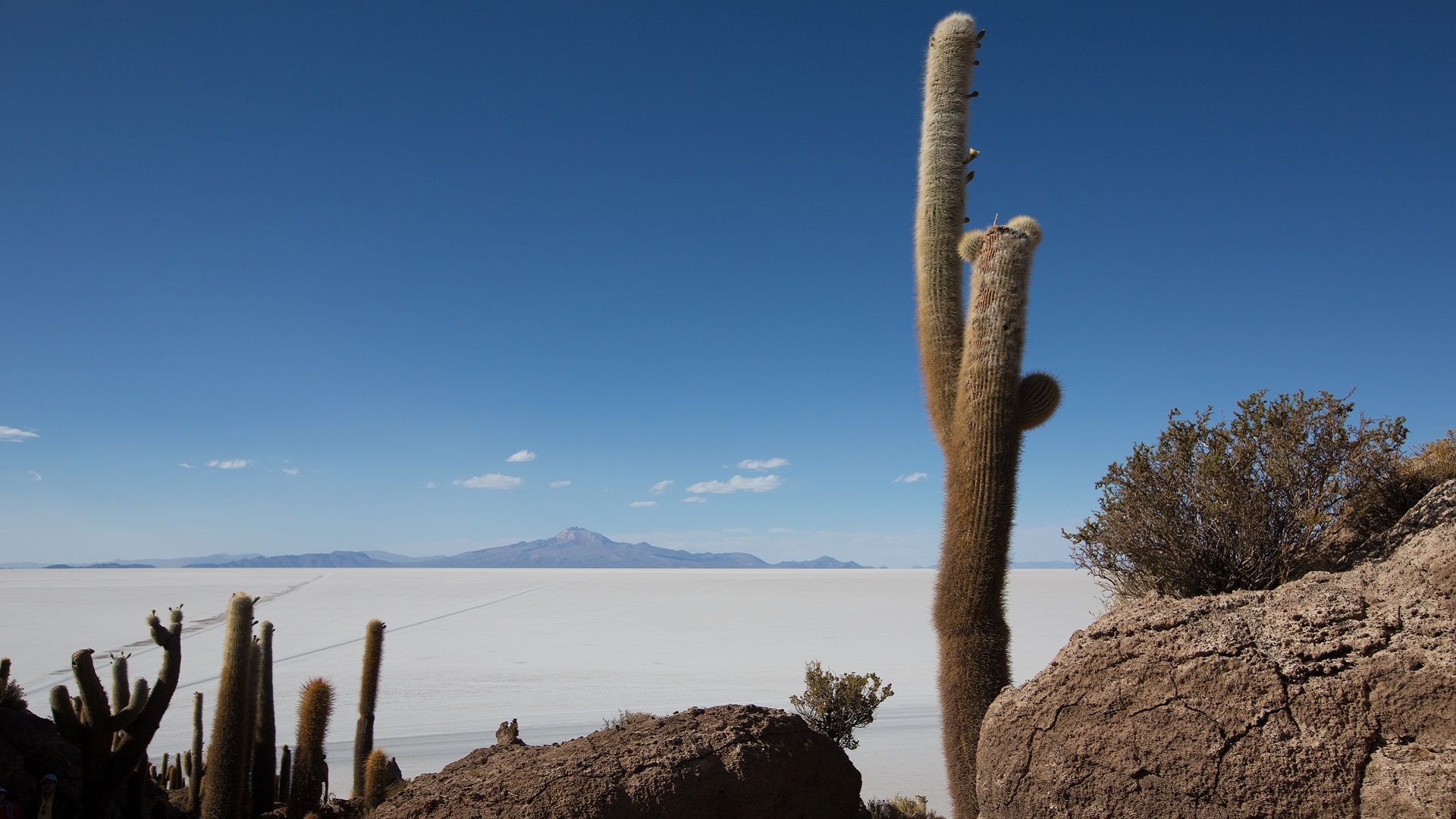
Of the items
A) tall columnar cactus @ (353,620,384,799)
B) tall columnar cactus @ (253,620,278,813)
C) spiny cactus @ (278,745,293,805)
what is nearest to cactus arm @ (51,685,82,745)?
tall columnar cactus @ (253,620,278,813)

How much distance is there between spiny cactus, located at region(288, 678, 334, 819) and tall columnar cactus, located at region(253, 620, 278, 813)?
0.57 ft

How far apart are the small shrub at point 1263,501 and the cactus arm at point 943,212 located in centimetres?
164

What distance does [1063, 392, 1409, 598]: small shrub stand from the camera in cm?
587

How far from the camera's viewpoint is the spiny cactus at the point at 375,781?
6598 millimetres

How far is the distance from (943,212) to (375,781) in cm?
653

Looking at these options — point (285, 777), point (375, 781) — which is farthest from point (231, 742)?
point (375, 781)

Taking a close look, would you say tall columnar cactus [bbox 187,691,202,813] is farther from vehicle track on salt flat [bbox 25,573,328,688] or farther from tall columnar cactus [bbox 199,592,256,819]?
vehicle track on salt flat [bbox 25,573,328,688]

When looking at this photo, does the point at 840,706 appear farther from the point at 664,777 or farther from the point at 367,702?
the point at 367,702

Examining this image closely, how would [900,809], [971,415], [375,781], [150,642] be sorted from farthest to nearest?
[150,642], [900,809], [375,781], [971,415]

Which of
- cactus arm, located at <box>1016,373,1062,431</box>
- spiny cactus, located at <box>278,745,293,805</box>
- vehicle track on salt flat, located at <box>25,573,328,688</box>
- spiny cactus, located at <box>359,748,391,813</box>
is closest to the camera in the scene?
cactus arm, located at <box>1016,373,1062,431</box>

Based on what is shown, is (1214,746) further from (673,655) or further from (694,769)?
(673,655)

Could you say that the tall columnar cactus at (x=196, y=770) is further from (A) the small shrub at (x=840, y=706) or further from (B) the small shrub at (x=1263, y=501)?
(B) the small shrub at (x=1263, y=501)

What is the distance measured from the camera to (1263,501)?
592 centimetres

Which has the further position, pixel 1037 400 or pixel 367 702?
pixel 367 702
